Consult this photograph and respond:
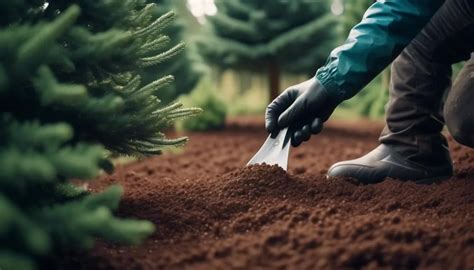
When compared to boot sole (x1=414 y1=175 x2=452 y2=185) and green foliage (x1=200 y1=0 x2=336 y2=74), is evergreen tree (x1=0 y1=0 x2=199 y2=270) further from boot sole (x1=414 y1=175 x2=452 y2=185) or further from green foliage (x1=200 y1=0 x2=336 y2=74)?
green foliage (x1=200 y1=0 x2=336 y2=74)

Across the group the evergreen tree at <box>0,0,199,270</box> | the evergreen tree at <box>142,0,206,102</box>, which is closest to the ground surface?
the evergreen tree at <box>0,0,199,270</box>

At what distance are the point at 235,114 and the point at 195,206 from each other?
23.5 feet

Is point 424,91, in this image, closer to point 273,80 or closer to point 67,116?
point 67,116

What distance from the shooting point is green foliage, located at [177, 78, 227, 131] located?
21.6 ft

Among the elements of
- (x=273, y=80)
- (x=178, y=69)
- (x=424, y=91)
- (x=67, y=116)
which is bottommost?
(x=424, y=91)

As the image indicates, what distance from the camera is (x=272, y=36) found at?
713 cm

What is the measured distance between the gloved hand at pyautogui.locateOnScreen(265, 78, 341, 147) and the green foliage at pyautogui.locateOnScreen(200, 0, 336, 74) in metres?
4.53

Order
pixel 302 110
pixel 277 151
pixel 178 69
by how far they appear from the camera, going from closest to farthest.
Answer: pixel 302 110 → pixel 277 151 → pixel 178 69

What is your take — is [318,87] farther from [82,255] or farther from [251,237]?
[82,255]

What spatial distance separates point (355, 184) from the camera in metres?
2.52

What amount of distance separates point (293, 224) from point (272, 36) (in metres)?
5.48

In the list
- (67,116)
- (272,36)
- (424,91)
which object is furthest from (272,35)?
(67,116)

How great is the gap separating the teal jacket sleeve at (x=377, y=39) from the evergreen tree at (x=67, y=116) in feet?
2.35

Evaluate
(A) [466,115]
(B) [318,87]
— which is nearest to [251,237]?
(B) [318,87]
